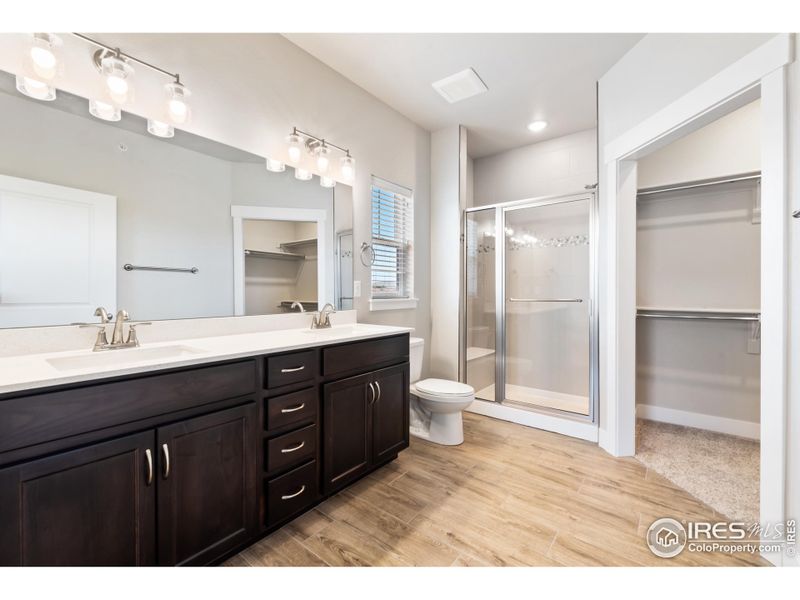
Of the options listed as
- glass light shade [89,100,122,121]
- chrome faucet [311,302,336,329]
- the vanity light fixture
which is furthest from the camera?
chrome faucet [311,302,336,329]

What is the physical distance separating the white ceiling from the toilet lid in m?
2.26

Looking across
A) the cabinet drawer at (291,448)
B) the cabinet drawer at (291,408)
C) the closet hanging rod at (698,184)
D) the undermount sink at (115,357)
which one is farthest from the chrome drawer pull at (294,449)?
the closet hanging rod at (698,184)

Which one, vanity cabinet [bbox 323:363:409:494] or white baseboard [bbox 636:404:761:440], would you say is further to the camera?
white baseboard [bbox 636:404:761:440]

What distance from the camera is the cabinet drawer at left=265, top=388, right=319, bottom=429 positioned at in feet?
4.75

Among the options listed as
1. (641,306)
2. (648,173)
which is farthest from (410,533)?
(648,173)

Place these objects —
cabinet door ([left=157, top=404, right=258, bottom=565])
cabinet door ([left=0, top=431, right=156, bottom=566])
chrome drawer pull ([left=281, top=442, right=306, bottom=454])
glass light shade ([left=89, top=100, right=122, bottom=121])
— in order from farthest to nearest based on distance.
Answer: chrome drawer pull ([left=281, top=442, right=306, bottom=454]) < glass light shade ([left=89, top=100, right=122, bottom=121]) < cabinet door ([left=157, top=404, right=258, bottom=565]) < cabinet door ([left=0, top=431, right=156, bottom=566])

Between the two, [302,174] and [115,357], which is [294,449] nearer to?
[115,357]

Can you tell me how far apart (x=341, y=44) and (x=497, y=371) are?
282cm

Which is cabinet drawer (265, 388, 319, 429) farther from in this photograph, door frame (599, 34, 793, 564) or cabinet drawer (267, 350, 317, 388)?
door frame (599, 34, 793, 564)

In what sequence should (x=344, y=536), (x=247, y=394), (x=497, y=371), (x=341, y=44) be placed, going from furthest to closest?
1. (x=497, y=371)
2. (x=341, y=44)
3. (x=344, y=536)
4. (x=247, y=394)

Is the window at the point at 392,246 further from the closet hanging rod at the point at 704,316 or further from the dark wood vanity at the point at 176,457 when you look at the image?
the closet hanging rod at the point at 704,316

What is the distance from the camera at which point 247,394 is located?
1368 millimetres

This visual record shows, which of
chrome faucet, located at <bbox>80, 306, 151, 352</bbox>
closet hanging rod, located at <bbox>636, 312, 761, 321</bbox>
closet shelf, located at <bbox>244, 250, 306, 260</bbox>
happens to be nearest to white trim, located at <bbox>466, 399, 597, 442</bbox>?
closet hanging rod, located at <bbox>636, 312, 761, 321</bbox>
